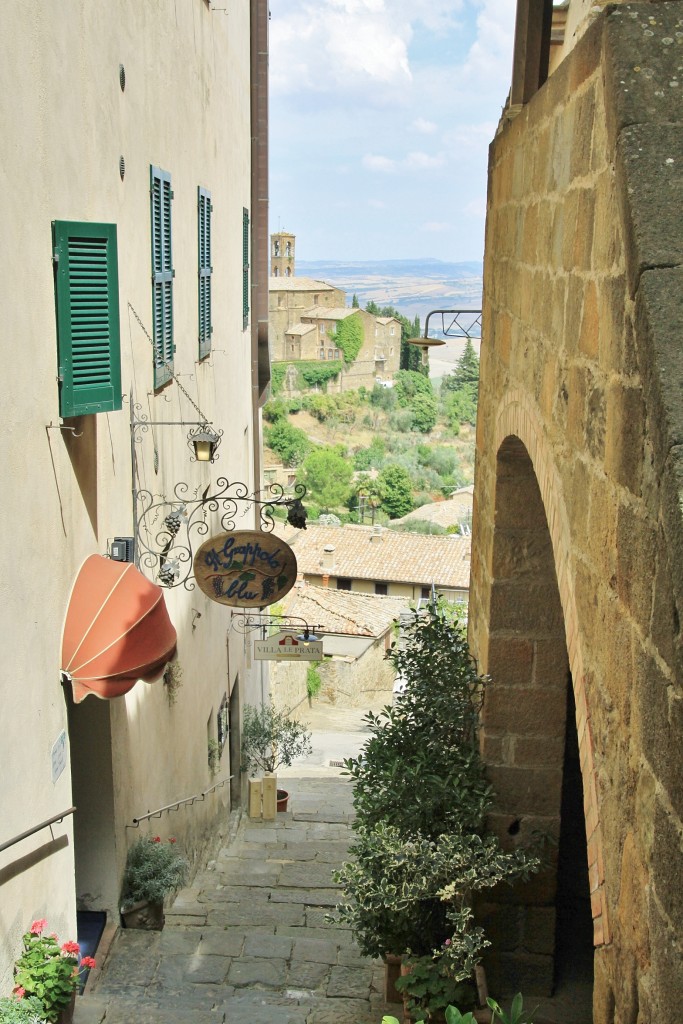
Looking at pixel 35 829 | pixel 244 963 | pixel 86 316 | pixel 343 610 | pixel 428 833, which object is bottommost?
pixel 343 610

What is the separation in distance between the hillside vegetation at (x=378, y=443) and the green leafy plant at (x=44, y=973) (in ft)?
208

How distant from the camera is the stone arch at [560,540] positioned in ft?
9.03

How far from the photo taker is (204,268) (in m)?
10.1

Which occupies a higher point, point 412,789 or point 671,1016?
point 671,1016

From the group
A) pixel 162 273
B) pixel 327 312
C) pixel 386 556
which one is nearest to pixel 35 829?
pixel 162 273

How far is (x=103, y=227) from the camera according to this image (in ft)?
17.6

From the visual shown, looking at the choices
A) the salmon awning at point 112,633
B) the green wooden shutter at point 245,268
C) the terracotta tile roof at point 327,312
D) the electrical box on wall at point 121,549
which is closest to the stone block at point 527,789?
the salmon awning at point 112,633

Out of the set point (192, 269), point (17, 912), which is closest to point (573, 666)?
point (17, 912)

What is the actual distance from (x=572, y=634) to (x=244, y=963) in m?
4.96

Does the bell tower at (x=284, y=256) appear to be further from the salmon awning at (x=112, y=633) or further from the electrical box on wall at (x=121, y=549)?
the salmon awning at (x=112, y=633)

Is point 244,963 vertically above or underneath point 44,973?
underneath

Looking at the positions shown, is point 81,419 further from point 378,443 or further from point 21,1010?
point 378,443

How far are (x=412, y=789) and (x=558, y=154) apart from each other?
3.23 meters

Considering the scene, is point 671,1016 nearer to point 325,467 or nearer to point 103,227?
point 103,227
